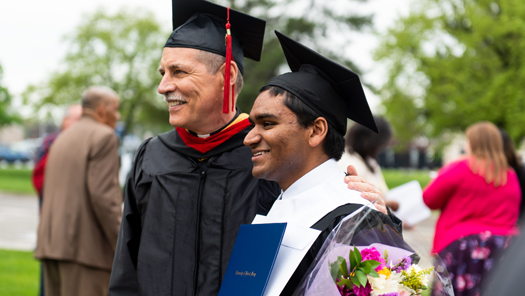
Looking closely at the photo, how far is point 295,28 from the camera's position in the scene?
20828 mm

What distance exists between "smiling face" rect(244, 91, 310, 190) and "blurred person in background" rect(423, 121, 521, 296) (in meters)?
3.07

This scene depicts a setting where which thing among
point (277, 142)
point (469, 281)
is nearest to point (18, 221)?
point (469, 281)

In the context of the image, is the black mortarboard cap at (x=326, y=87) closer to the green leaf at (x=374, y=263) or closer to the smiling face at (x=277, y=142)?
the smiling face at (x=277, y=142)

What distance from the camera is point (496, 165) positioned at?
455cm

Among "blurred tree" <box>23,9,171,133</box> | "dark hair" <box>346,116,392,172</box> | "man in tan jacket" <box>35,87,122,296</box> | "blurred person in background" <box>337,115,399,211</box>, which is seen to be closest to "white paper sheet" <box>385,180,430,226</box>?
"blurred person in background" <box>337,115,399,211</box>

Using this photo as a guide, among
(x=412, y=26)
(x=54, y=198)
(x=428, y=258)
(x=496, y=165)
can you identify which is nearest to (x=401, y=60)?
(x=412, y=26)

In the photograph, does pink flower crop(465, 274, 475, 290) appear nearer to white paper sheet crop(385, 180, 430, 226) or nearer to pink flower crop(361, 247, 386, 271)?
white paper sheet crop(385, 180, 430, 226)

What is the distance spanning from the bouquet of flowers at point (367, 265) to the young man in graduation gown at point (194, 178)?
25.7 inches

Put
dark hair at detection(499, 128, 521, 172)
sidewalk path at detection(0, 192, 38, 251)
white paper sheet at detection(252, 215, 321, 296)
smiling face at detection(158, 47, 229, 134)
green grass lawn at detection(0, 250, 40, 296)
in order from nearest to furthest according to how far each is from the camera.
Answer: white paper sheet at detection(252, 215, 321, 296)
smiling face at detection(158, 47, 229, 134)
dark hair at detection(499, 128, 521, 172)
green grass lawn at detection(0, 250, 40, 296)
sidewalk path at detection(0, 192, 38, 251)

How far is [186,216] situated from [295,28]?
63.5ft

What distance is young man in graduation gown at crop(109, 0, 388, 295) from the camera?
2186 mm


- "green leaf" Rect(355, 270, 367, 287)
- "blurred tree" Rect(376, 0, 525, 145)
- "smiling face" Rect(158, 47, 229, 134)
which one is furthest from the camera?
"blurred tree" Rect(376, 0, 525, 145)

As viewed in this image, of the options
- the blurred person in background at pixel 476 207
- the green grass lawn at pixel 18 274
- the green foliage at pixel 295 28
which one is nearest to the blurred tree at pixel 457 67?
the green foliage at pixel 295 28

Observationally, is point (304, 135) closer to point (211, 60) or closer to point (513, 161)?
point (211, 60)
